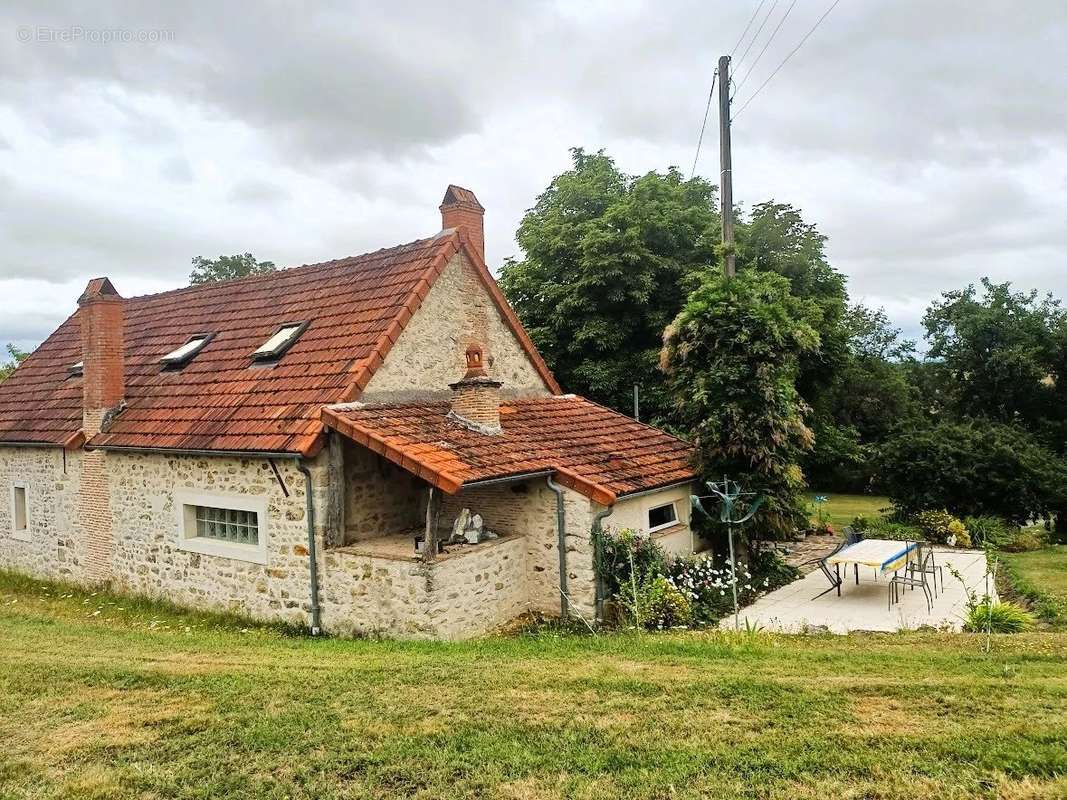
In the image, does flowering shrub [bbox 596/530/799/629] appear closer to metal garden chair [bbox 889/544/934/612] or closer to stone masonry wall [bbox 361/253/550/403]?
metal garden chair [bbox 889/544/934/612]

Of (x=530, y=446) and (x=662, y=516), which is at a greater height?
(x=530, y=446)

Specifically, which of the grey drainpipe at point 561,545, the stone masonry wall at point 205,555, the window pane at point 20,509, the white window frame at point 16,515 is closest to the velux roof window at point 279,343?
the stone masonry wall at point 205,555

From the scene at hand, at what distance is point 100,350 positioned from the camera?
12883 mm

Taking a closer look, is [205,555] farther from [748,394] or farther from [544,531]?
[748,394]

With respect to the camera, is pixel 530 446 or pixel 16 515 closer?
pixel 530 446

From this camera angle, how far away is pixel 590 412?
14656mm

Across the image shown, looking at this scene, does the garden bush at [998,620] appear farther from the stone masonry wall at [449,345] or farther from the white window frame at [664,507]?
the stone masonry wall at [449,345]

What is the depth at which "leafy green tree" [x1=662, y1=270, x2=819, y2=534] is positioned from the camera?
499 inches

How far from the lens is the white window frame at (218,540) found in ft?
34.3

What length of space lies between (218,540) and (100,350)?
4.56 m

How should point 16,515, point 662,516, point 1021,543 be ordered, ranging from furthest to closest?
point 1021,543, point 16,515, point 662,516

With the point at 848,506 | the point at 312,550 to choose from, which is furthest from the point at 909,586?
the point at 848,506

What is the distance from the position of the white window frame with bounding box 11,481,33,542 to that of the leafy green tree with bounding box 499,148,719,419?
43.9 ft

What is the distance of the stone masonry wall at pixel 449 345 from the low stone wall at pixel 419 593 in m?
2.71
